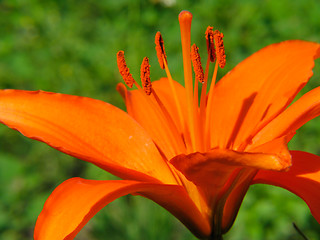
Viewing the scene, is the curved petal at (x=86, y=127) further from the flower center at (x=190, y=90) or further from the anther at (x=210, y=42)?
the anther at (x=210, y=42)

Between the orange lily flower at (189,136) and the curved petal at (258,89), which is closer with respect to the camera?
the orange lily flower at (189,136)

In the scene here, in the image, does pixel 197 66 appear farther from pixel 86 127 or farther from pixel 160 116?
pixel 86 127

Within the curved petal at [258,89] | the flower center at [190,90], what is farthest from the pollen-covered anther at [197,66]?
the curved petal at [258,89]

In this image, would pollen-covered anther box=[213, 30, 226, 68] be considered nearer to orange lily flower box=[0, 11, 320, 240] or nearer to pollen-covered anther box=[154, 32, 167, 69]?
orange lily flower box=[0, 11, 320, 240]

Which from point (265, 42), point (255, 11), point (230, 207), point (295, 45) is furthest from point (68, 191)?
point (255, 11)

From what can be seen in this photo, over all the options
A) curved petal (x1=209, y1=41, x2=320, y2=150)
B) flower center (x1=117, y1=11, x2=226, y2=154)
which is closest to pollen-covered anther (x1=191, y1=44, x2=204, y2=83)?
flower center (x1=117, y1=11, x2=226, y2=154)

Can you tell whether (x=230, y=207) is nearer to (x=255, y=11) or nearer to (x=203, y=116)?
(x=203, y=116)
